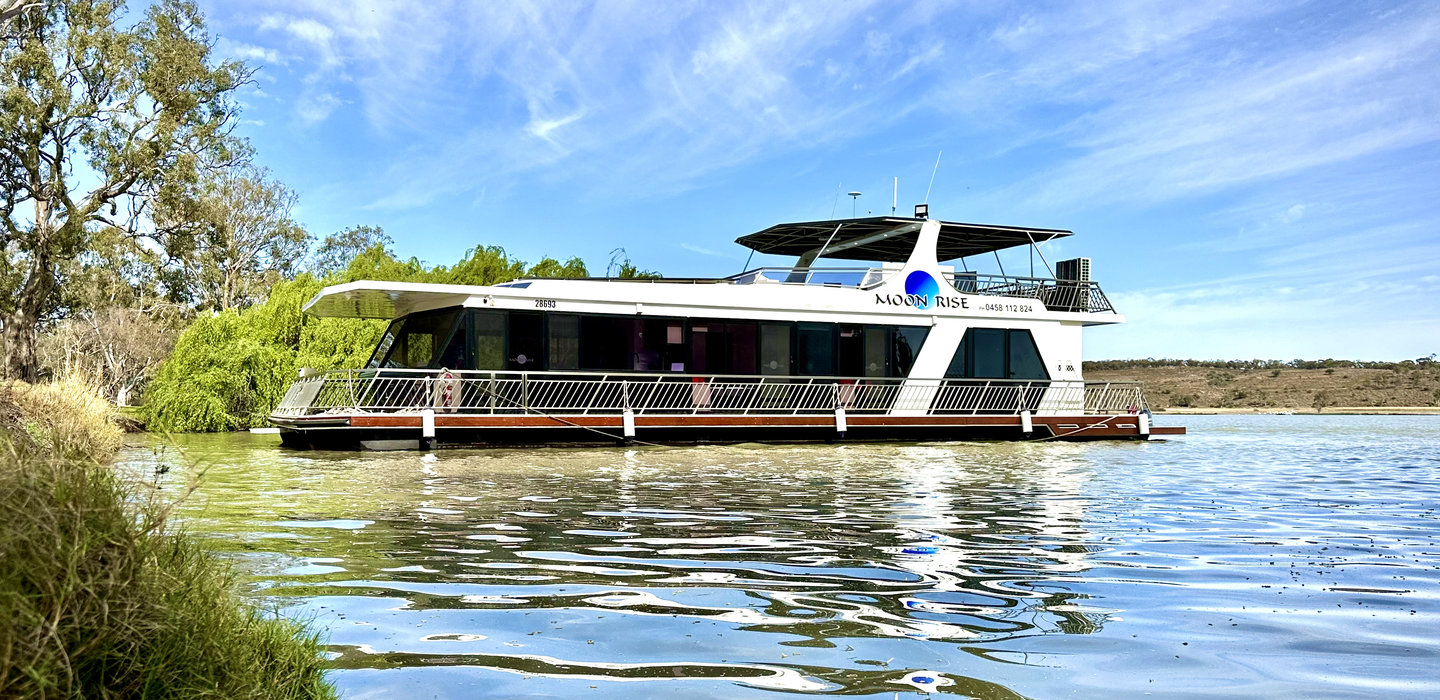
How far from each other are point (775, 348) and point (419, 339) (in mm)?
6260

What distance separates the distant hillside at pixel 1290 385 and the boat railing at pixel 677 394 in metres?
28.4

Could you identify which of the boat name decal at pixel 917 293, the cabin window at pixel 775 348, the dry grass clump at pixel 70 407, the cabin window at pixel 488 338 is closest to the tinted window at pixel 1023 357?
the boat name decal at pixel 917 293

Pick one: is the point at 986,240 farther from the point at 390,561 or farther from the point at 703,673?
the point at 703,673

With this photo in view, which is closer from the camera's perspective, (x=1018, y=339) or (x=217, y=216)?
(x=1018, y=339)

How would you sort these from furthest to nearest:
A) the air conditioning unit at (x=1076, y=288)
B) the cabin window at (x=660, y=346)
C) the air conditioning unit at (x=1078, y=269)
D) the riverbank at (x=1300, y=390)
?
the riverbank at (x=1300, y=390) < the air conditioning unit at (x=1078, y=269) < the air conditioning unit at (x=1076, y=288) < the cabin window at (x=660, y=346)

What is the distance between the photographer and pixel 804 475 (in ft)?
37.2

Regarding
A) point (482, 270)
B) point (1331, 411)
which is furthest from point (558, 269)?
point (1331, 411)

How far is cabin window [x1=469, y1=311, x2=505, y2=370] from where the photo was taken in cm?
Answer: 1603

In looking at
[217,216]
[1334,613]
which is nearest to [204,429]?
[217,216]

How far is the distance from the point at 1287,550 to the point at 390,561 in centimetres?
561

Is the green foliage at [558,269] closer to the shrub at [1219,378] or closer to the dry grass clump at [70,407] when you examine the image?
the dry grass clump at [70,407]

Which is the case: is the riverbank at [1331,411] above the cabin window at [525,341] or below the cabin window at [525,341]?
below

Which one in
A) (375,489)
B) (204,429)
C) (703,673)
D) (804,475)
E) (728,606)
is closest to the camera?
(703,673)

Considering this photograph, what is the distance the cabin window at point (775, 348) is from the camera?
59.3 ft
